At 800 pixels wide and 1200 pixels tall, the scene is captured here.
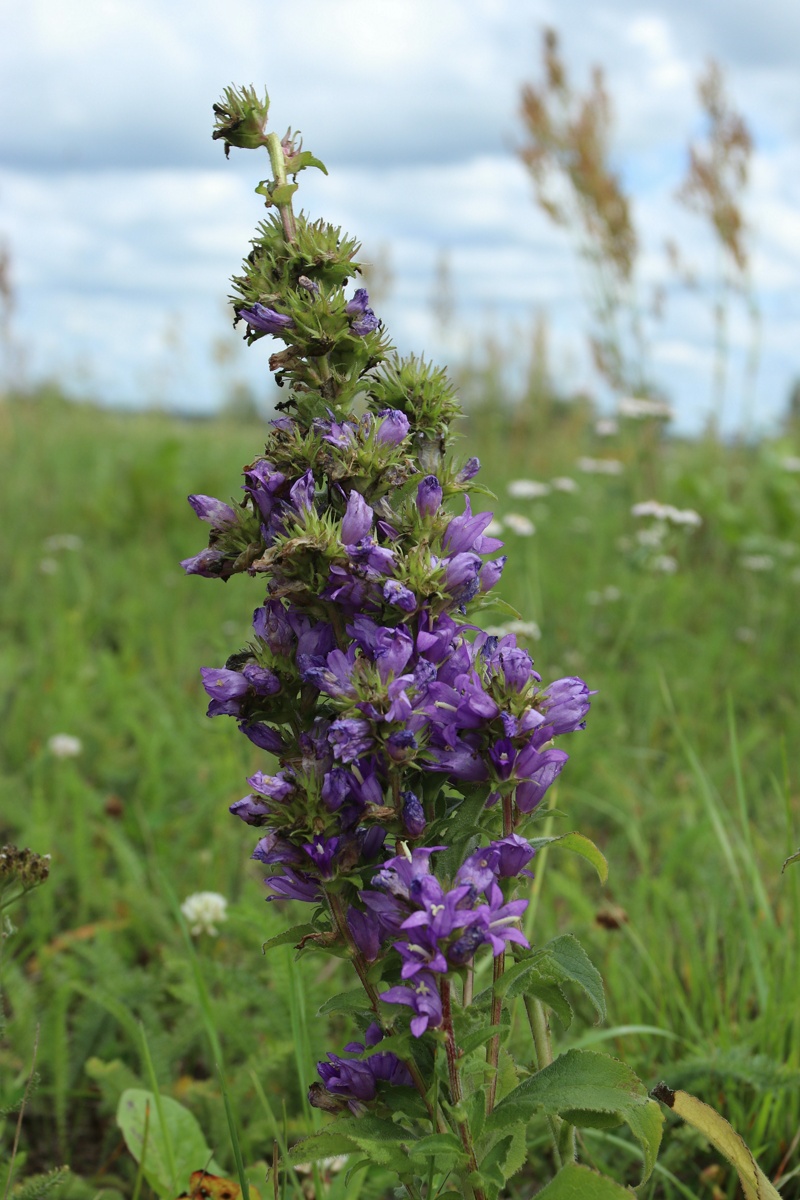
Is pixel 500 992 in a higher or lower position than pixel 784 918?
higher

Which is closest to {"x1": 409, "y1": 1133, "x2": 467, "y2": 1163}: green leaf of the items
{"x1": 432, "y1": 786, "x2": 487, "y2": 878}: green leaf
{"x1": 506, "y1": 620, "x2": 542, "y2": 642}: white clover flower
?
{"x1": 432, "y1": 786, "x2": 487, "y2": 878}: green leaf

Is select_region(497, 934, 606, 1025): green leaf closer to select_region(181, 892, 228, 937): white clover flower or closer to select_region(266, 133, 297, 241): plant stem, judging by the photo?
select_region(266, 133, 297, 241): plant stem

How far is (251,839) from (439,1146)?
2.00 metres

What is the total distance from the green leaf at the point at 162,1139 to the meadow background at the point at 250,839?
4.6 inches

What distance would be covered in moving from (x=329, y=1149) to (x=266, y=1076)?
1.01 metres

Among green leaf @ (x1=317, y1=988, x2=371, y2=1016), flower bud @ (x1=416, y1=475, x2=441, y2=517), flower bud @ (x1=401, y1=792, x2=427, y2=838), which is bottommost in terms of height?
green leaf @ (x1=317, y1=988, x2=371, y2=1016)

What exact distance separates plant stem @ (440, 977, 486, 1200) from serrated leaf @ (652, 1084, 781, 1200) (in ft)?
1.11

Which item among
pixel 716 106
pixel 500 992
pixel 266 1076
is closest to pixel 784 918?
pixel 266 1076

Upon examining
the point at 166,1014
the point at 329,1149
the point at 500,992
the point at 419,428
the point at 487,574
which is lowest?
the point at 166,1014

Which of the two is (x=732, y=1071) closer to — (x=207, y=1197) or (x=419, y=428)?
(x=207, y=1197)

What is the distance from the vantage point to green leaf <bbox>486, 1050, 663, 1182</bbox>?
4.04ft

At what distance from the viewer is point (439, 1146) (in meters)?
1.19

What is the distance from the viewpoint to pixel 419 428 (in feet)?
4.56

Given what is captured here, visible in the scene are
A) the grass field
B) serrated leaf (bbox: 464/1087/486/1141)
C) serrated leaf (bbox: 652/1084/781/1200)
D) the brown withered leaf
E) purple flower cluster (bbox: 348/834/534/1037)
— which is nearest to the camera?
purple flower cluster (bbox: 348/834/534/1037)
